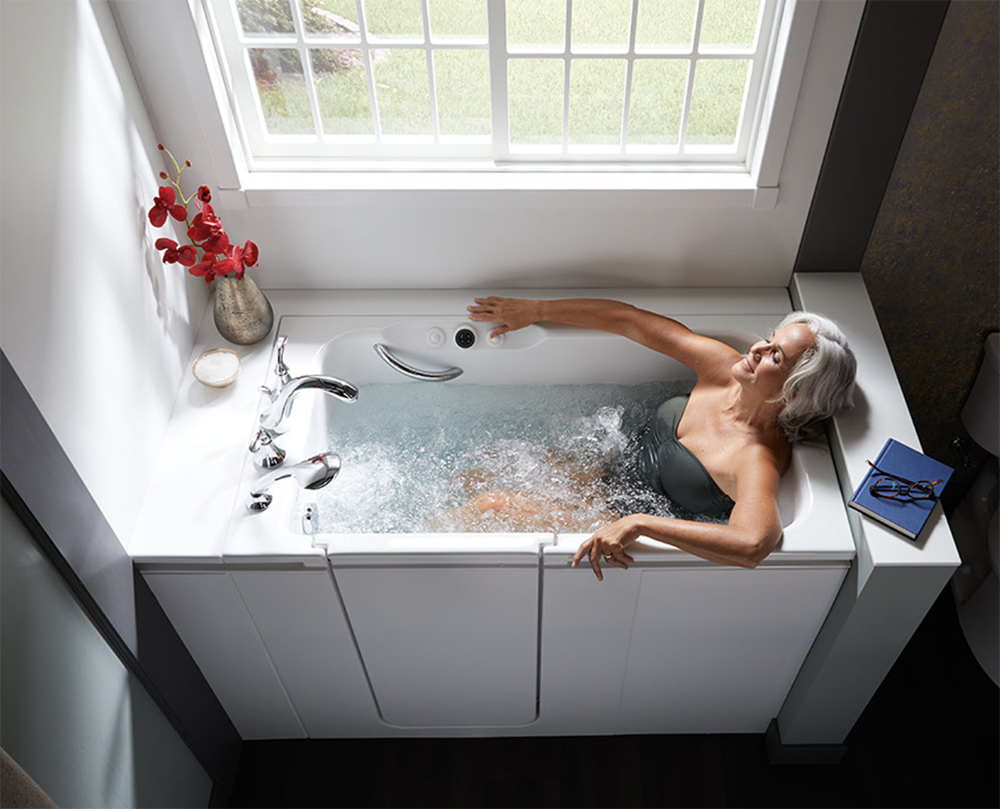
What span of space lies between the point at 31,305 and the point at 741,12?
156 centimetres

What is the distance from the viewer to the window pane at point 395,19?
6.15 ft

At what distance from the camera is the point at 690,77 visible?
6.38ft

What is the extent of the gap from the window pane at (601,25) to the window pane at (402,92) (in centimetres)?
35

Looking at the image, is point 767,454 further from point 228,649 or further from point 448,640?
point 228,649

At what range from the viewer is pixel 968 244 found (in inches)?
78.9

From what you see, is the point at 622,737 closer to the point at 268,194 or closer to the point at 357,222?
the point at 357,222

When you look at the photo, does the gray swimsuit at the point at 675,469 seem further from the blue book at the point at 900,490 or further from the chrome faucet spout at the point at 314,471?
the chrome faucet spout at the point at 314,471

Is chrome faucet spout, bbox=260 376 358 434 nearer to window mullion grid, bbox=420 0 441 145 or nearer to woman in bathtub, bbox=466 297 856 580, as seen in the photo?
woman in bathtub, bbox=466 297 856 580

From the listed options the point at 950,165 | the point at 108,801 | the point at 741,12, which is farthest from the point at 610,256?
the point at 108,801

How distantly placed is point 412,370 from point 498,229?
1.39 ft

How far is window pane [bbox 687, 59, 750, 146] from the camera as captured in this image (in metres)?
1.97

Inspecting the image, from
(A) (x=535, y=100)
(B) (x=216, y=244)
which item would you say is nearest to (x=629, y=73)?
(A) (x=535, y=100)

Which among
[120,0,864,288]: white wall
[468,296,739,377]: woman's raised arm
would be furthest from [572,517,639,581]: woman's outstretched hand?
[120,0,864,288]: white wall

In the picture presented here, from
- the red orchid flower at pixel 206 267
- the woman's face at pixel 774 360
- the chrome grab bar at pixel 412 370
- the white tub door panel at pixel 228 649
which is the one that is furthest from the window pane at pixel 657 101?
the white tub door panel at pixel 228 649
